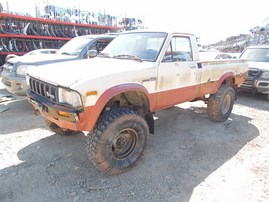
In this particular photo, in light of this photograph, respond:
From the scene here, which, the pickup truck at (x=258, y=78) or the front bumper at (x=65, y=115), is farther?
the pickup truck at (x=258, y=78)

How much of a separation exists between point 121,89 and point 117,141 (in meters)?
0.76

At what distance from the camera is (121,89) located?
110 inches

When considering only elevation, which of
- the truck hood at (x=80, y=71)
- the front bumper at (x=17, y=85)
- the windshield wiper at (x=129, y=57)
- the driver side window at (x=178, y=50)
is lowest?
the front bumper at (x=17, y=85)

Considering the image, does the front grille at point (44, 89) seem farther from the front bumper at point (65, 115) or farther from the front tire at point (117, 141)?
the front tire at point (117, 141)

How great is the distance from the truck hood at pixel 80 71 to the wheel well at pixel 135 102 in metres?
0.38

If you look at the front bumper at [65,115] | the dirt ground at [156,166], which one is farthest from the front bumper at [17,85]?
the front bumper at [65,115]

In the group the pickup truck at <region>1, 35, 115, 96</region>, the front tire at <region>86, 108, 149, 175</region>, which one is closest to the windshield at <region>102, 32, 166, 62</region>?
the front tire at <region>86, 108, 149, 175</region>

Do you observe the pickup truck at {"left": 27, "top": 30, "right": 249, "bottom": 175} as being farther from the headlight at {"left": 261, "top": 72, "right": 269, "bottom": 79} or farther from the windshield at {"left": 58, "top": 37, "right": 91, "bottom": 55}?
the headlight at {"left": 261, "top": 72, "right": 269, "bottom": 79}

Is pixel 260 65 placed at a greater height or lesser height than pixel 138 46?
lesser

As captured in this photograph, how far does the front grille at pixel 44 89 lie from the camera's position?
2.73 metres

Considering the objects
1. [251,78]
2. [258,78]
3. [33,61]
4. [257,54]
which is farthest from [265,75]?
[33,61]

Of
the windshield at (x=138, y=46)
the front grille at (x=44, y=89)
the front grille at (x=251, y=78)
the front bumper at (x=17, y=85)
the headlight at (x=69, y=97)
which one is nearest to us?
the headlight at (x=69, y=97)

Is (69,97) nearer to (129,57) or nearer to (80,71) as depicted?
(80,71)

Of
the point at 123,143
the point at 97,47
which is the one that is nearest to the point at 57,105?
the point at 123,143
